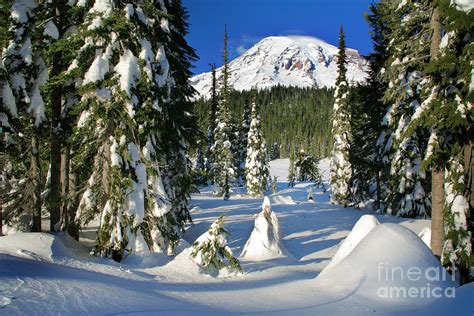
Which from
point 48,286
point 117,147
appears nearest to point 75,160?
point 117,147

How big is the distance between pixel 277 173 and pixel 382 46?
3275 inches

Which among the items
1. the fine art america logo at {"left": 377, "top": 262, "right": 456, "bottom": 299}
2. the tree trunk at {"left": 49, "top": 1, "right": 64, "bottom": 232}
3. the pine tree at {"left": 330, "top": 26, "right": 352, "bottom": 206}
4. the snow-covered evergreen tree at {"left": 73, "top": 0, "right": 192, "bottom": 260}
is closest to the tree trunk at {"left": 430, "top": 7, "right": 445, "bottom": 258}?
the fine art america logo at {"left": 377, "top": 262, "right": 456, "bottom": 299}

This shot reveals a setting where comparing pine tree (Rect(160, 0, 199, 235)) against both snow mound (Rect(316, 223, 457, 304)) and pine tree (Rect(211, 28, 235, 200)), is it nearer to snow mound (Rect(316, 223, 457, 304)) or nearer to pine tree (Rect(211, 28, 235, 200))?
snow mound (Rect(316, 223, 457, 304))

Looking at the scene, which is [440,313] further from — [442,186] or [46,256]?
[46,256]

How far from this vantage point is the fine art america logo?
708 centimetres

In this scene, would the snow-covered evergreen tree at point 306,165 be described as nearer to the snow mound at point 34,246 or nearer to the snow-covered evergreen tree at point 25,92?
the snow-covered evergreen tree at point 25,92

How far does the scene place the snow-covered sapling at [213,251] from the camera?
357 inches

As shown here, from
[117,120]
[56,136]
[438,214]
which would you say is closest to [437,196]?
[438,214]

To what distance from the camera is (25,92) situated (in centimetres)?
1112

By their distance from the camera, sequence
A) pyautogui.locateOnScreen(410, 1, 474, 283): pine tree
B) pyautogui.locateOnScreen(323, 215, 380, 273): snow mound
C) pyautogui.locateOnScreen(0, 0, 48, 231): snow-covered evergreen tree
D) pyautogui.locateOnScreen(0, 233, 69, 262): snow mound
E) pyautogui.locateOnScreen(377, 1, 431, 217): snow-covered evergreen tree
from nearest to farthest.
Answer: pyautogui.locateOnScreen(0, 233, 69, 262): snow mound
pyautogui.locateOnScreen(410, 1, 474, 283): pine tree
pyautogui.locateOnScreen(0, 0, 48, 231): snow-covered evergreen tree
pyautogui.locateOnScreen(323, 215, 380, 273): snow mound
pyautogui.locateOnScreen(377, 1, 431, 217): snow-covered evergreen tree

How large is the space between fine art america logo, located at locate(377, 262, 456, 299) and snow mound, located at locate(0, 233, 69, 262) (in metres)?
6.97

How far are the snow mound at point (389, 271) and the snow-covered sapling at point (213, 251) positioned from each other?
2445mm

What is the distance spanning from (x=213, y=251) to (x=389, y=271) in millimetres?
4109

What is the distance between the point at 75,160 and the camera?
408 inches
